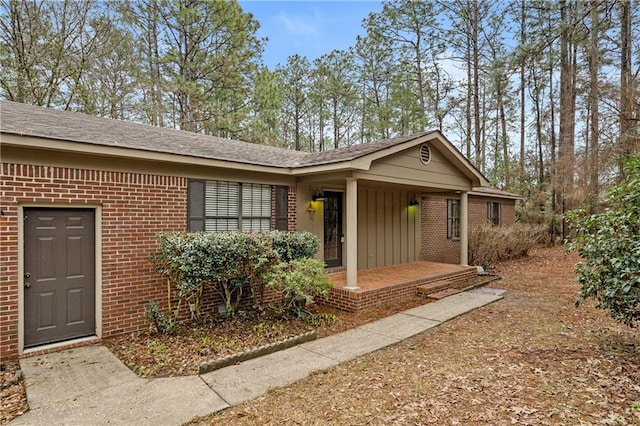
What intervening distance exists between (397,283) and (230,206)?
4222mm

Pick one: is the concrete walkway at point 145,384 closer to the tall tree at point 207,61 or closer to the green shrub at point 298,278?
the green shrub at point 298,278

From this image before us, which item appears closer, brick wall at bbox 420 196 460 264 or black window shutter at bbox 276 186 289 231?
black window shutter at bbox 276 186 289 231

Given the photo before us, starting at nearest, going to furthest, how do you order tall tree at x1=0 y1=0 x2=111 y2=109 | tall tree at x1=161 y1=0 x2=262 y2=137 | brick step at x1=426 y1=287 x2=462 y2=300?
brick step at x1=426 y1=287 x2=462 y2=300 < tall tree at x1=0 y1=0 x2=111 y2=109 < tall tree at x1=161 y1=0 x2=262 y2=137

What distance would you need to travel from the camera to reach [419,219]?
1206cm

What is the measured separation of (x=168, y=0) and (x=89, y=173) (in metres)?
13.0

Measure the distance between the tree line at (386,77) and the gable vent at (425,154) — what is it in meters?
3.23

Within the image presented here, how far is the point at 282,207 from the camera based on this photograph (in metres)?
7.72

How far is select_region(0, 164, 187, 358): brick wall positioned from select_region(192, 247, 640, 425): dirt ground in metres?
3.09

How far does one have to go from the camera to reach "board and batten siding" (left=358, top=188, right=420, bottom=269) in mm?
10055

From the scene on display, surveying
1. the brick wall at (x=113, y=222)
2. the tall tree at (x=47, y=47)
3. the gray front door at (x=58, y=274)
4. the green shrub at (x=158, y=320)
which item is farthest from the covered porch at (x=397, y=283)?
the tall tree at (x=47, y=47)

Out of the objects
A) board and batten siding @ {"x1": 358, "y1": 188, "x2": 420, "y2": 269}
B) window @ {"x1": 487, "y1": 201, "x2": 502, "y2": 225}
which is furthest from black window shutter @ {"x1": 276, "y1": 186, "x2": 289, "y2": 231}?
window @ {"x1": 487, "y1": 201, "x2": 502, "y2": 225}

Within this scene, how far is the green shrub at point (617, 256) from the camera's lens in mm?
4238

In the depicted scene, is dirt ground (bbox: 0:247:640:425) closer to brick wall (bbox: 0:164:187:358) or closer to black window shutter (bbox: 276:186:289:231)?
brick wall (bbox: 0:164:187:358)

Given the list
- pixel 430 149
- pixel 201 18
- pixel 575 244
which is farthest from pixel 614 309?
pixel 201 18
